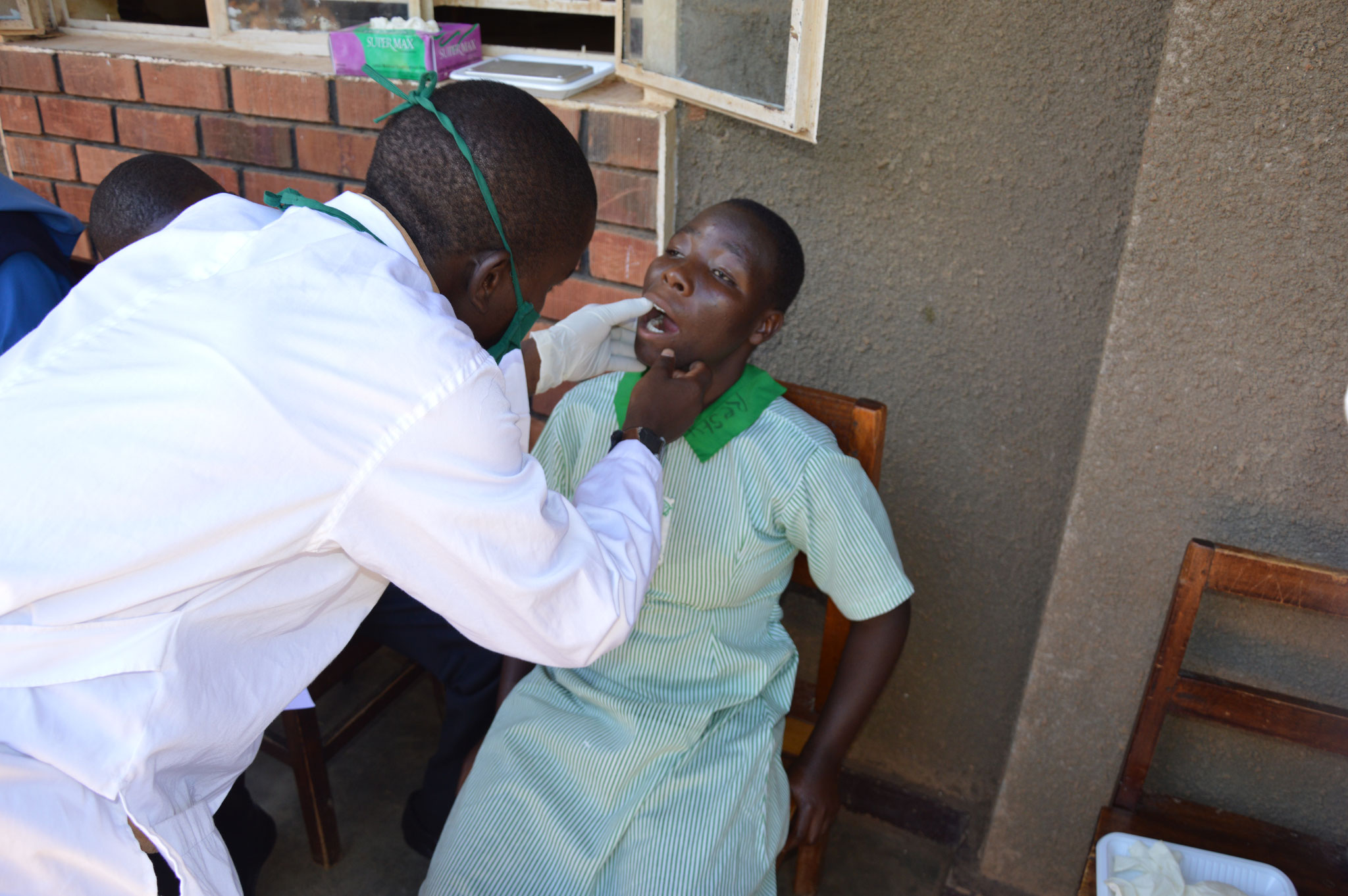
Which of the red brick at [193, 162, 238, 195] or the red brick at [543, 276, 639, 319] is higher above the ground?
the red brick at [193, 162, 238, 195]

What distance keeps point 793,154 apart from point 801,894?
1521mm

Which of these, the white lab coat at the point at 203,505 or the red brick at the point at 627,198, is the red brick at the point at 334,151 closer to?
the red brick at the point at 627,198

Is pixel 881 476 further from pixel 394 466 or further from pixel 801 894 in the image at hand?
pixel 394 466

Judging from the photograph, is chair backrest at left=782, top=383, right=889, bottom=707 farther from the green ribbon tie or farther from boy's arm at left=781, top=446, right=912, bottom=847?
the green ribbon tie

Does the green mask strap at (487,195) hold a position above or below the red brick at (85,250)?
above

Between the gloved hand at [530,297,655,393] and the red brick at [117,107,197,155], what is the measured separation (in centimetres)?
136

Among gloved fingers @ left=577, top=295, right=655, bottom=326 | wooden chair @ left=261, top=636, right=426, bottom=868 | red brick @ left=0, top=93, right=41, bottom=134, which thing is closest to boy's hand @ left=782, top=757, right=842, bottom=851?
gloved fingers @ left=577, top=295, right=655, bottom=326

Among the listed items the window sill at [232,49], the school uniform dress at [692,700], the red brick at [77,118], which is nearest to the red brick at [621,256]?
the window sill at [232,49]

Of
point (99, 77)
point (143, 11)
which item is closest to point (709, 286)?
point (99, 77)

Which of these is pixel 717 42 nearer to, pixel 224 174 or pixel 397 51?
pixel 397 51

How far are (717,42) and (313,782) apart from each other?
1825mm

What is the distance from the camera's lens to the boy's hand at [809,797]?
1661 mm

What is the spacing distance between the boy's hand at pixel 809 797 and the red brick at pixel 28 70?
2.79 meters

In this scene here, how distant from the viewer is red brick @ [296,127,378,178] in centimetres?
229
